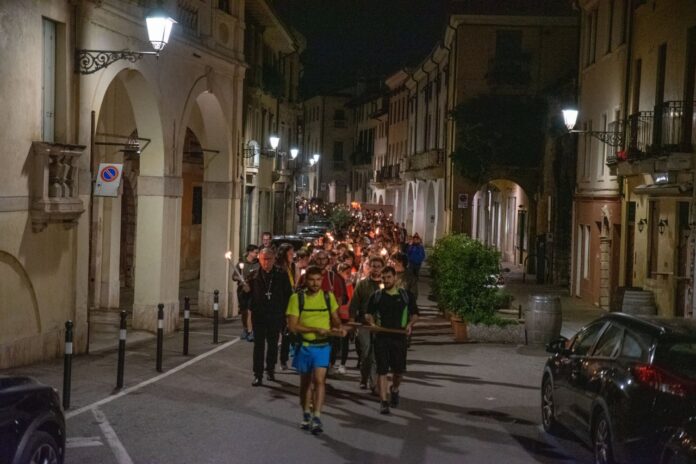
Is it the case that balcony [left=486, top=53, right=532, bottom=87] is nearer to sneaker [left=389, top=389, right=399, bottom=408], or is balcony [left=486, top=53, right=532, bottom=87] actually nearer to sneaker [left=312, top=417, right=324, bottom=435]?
sneaker [left=389, top=389, right=399, bottom=408]

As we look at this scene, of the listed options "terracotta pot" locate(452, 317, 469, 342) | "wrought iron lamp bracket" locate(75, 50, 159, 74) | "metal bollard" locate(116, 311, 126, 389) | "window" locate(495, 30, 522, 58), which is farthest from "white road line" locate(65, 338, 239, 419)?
"window" locate(495, 30, 522, 58)

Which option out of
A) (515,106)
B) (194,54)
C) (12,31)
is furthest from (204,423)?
(515,106)

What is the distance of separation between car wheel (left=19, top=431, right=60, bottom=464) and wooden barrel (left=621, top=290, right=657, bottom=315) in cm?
1617

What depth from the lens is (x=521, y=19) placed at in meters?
42.1

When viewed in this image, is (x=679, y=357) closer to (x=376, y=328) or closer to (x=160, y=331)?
(x=376, y=328)

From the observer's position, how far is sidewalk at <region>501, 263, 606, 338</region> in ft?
80.7

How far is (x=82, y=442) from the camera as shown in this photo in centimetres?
1002

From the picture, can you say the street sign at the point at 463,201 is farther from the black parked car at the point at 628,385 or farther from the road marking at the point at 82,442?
the road marking at the point at 82,442

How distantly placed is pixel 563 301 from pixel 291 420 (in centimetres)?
2020

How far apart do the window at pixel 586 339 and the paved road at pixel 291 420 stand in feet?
3.45

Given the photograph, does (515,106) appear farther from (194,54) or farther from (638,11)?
(194,54)

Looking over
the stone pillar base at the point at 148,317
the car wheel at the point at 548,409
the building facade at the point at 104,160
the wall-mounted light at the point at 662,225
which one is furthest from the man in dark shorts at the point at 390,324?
the wall-mounted light at the point at 662,225

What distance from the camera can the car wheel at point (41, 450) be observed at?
7.20 m

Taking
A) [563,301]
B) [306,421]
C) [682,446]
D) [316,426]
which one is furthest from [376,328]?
[563,301]
